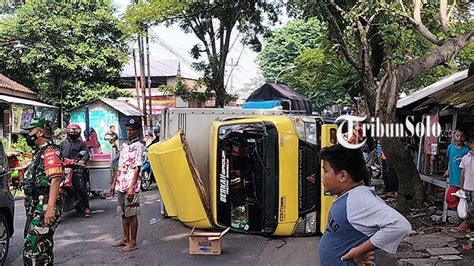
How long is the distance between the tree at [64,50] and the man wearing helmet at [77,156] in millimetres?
13966

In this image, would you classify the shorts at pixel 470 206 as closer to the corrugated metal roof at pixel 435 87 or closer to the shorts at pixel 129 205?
the corrugated metal roof at pixel 435 87

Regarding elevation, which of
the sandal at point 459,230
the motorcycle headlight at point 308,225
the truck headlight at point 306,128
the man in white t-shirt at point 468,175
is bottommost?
the sandal at point 459,230

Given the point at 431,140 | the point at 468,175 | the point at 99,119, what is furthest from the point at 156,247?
the point at 99,119

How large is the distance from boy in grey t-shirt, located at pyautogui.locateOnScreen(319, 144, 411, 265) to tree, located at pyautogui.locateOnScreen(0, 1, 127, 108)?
21.4 metres

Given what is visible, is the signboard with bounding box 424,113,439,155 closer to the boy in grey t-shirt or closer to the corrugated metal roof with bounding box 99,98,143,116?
the boy in grey t-shirt

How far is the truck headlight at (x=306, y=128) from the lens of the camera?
7363mm

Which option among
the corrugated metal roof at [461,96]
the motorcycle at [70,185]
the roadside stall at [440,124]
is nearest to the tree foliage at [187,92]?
the roadside stall at [440,124]

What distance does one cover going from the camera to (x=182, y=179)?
7.30 m

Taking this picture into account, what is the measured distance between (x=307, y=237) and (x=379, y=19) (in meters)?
5.19

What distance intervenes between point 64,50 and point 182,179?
17.2 meters

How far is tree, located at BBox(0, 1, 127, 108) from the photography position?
72.6ft

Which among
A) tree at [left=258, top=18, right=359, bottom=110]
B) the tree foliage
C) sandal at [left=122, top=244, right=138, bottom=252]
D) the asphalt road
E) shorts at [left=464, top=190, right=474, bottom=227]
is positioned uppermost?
tree at [left=258, top=18, right=359, bottom=110]

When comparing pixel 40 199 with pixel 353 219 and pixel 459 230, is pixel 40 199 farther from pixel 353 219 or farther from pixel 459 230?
pixel 459 230

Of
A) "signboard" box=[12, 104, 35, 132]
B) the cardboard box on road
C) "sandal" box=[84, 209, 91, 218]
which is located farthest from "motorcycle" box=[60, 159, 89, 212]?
"signboard" box=[12, 104, 35, 132]
